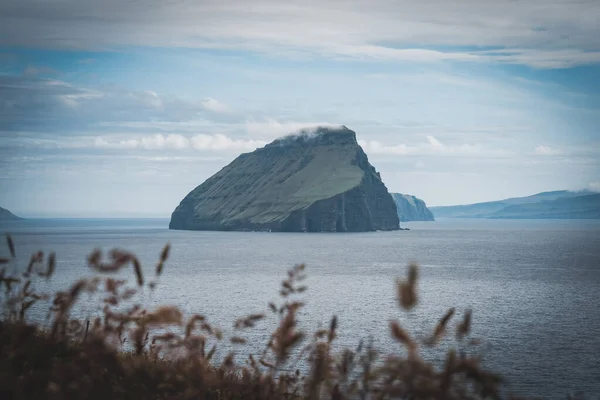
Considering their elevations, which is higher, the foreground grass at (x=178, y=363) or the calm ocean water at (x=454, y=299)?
the foreground grass at (x=178, y=363)

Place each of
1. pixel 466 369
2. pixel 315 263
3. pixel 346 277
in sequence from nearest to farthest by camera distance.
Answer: pixel 466 369 < pixel 346 277 < pixel 315 263

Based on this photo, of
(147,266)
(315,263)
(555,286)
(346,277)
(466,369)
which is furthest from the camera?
(315,263)

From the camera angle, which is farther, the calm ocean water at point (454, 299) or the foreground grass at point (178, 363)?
the calm ocean water at point (454, 299)

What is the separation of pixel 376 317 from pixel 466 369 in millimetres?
59392

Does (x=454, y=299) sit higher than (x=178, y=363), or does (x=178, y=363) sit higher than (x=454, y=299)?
(x=178, y=363)

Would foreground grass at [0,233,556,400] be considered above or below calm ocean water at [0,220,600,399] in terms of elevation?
Answer: above

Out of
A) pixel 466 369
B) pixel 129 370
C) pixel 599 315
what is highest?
pixel 466 369

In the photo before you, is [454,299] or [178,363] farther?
[454,299]

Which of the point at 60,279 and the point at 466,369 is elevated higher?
the point at 466,369

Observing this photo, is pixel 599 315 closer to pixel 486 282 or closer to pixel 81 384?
pixel 486 282

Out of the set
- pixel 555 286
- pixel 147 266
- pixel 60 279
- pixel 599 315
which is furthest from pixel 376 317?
pixel 147 266

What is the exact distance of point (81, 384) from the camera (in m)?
4.64

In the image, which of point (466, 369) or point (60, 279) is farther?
point (60, 279)

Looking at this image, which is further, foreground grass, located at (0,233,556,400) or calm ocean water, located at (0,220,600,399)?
calm ocean water, located at (0,220,600,399)
